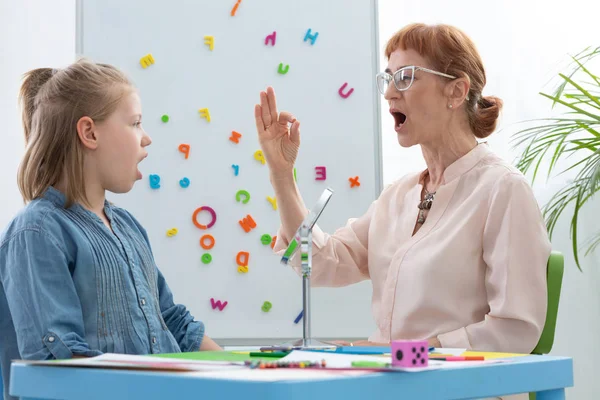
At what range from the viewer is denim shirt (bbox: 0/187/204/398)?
1.24m

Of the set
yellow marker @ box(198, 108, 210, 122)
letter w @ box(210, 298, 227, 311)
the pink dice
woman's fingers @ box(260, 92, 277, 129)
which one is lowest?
letter w @ box(210, 298, 227, 311)

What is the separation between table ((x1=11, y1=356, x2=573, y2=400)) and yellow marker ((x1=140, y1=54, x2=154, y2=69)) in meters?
1.97

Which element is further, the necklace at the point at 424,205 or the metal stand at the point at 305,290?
the necklace at the point at 424,205

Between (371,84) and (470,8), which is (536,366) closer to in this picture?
(371,84)

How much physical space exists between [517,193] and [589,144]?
1171 millimetres

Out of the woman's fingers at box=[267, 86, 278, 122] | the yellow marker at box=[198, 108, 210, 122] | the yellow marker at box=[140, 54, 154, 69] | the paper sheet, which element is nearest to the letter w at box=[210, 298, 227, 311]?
the yellow marker at box=[198, 108, 210, 122]

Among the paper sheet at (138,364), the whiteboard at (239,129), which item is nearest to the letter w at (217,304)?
the whiteboard at (239,129)

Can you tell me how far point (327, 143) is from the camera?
2.81 m

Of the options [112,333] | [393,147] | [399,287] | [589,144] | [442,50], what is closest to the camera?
[112,333]

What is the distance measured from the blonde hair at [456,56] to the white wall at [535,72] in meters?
1.09

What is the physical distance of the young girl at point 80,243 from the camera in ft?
4.14

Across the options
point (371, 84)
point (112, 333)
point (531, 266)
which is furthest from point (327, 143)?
point (112, 333)

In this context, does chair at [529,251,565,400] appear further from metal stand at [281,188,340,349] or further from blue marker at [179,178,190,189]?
blue marker at [179,178,190,189]

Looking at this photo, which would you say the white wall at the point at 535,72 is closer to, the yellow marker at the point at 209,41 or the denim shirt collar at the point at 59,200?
the yellow marker at the point at 209,41
